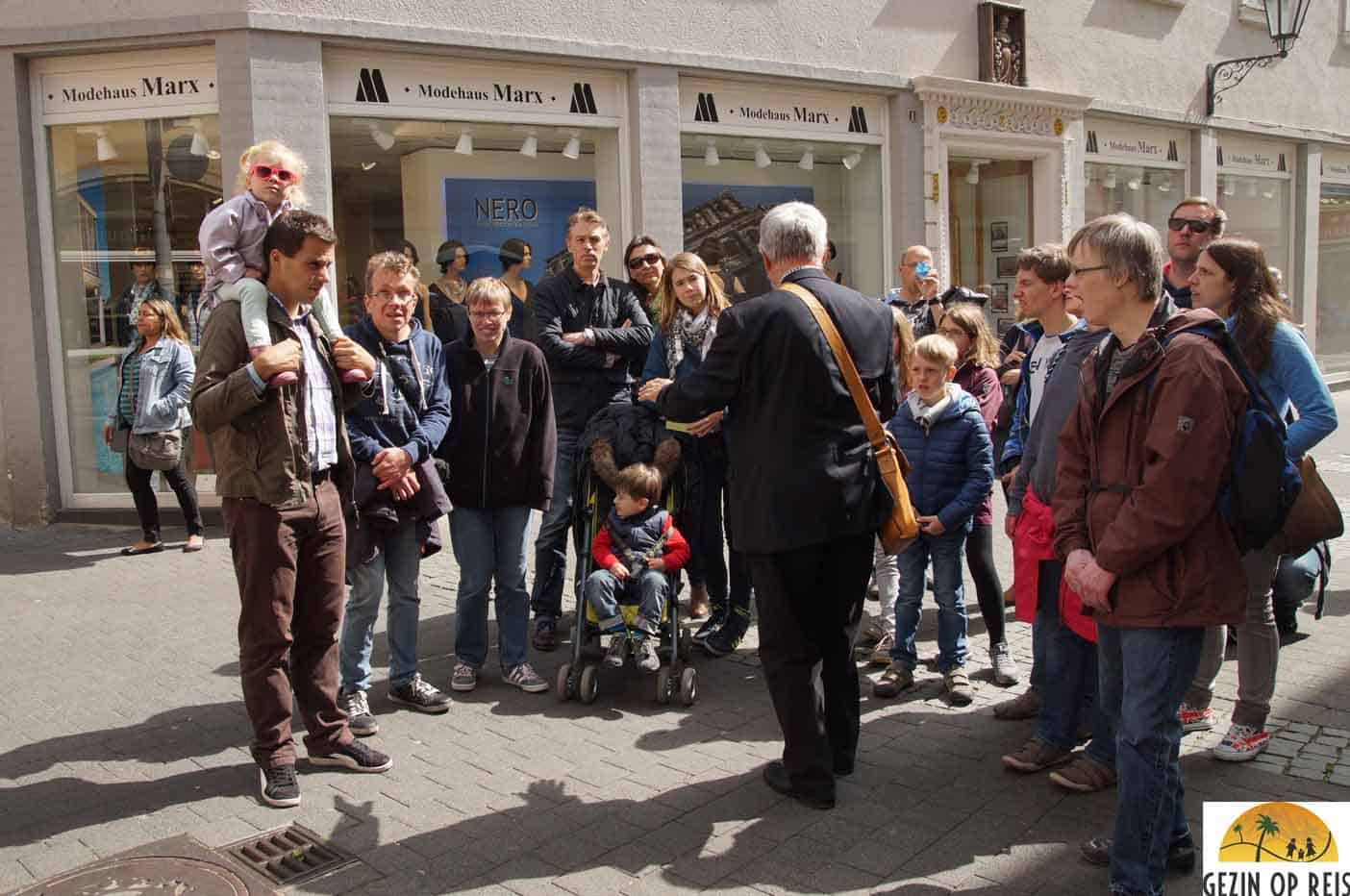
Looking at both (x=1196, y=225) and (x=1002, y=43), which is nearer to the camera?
(x=1196, y=225)

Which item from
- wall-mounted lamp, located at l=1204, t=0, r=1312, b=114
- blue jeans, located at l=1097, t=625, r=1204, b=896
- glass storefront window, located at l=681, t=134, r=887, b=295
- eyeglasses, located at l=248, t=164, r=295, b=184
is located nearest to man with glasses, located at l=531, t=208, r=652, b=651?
eyeglasses, located at l=248, t=164, r=295, b=184

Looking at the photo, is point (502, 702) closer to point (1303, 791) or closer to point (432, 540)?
point (432, 540)

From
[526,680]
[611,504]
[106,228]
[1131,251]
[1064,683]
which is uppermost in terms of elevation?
Result: [106,228]

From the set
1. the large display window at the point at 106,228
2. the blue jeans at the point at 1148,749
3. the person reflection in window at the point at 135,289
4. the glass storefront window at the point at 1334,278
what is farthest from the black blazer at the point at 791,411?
the glass storefront window at the point at 1334,278

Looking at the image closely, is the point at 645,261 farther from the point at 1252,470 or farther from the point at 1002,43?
the point at 1002,43

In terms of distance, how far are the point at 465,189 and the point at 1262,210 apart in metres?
13.2

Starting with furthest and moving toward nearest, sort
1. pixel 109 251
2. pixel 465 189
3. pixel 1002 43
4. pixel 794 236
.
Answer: pixel 1002 43
pixel 465 189
pixel 109 251
pixel 794 236

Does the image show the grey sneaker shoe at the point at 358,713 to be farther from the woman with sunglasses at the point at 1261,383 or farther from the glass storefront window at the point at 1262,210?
the glass storefront window at the point at 1262,210

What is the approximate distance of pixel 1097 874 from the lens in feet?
12.3

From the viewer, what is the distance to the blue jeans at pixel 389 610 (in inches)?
205

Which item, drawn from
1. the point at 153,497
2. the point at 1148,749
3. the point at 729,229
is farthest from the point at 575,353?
the point at 729,229

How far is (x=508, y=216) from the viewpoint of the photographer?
35.5ft

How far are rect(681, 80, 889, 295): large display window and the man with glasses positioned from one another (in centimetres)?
483

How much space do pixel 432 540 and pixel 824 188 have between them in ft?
27.8
